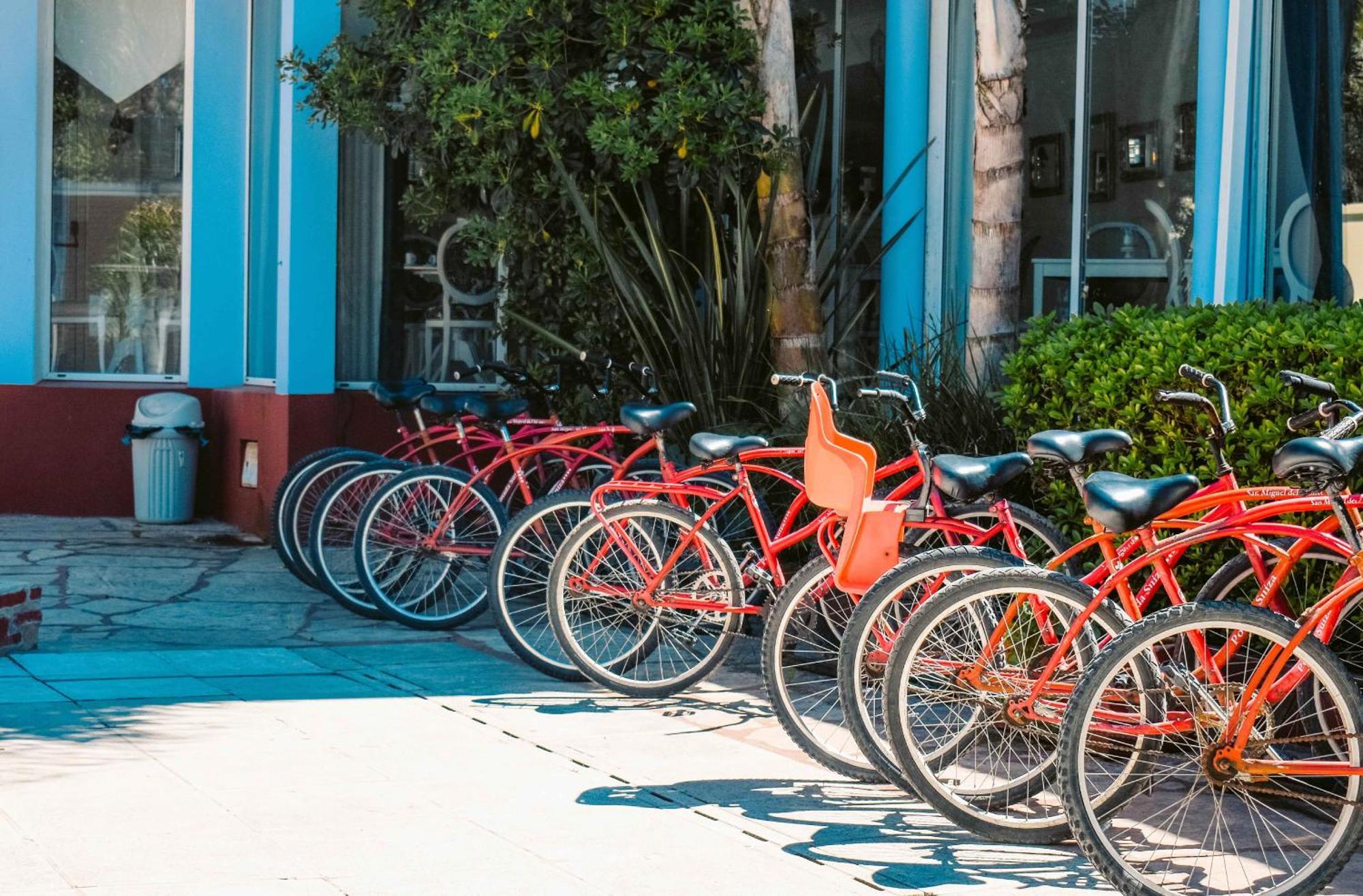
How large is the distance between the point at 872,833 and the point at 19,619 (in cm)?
393

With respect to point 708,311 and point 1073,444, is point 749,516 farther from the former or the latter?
point 708,311

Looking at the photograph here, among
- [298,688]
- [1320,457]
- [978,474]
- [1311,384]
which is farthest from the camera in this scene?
[298,688]

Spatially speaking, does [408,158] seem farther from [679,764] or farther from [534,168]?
[679,764]

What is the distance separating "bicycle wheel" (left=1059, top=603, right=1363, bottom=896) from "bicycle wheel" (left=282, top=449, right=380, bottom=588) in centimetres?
514

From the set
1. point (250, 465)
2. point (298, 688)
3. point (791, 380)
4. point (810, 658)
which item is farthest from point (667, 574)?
point (250, 465)

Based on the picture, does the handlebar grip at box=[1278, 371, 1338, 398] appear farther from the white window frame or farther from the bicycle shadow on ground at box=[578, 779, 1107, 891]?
the white window frame

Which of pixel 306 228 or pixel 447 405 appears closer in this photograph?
pixel 447 405

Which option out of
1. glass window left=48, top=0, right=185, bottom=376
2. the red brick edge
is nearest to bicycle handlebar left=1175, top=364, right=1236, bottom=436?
the red brick edge

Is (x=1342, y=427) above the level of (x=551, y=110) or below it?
below

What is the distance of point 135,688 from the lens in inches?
264

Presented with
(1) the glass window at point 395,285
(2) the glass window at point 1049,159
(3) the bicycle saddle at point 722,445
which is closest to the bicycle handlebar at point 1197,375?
(3) the bicycle saddle at point 722,445

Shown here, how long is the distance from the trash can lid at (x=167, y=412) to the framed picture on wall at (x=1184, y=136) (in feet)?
21.1

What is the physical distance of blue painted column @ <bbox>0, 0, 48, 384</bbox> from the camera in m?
11.8

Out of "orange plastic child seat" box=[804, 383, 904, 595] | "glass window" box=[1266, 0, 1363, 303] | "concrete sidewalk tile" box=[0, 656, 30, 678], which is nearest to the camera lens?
"orange plastic child seat" box=[804, 383, 904, 595]
